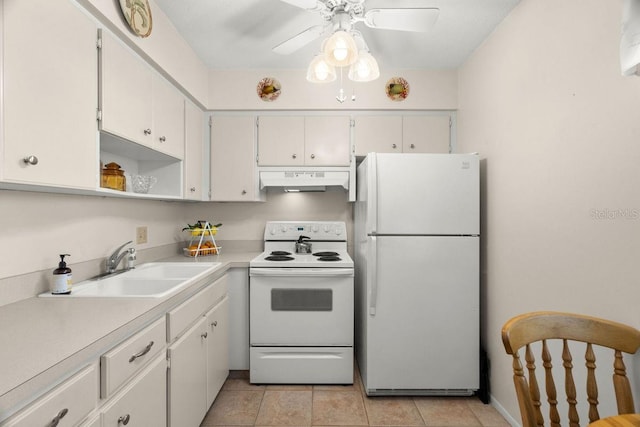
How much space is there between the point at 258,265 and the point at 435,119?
1.92 meters

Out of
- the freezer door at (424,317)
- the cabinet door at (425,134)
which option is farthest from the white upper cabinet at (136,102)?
the cabinet door at (425,134)

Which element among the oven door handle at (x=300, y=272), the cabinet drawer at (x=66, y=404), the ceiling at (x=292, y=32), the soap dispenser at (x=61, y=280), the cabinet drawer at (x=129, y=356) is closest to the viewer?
the cabinet drawer at (x=66, y=404)

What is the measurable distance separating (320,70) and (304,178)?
3.78 feet

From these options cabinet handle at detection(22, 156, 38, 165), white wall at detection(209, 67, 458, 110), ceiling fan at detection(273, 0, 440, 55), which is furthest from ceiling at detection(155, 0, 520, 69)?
cabinet handle at detection(22, 156, 38, 165)

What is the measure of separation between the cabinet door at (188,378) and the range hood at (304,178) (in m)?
1.28

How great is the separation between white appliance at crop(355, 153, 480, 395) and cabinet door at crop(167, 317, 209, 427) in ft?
3.47

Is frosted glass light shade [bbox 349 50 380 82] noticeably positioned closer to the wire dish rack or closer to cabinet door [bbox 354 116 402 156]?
cabinet door [bbox 354 116 402 156]

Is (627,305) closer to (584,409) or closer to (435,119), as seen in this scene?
(584,409)

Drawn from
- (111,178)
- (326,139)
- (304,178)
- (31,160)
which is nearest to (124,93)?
(111,178)

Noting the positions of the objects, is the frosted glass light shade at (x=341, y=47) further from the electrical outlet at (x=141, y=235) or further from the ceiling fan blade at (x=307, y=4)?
the electrical outlet at (x=141, y=235)

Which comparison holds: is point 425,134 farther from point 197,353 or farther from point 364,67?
point 197,353

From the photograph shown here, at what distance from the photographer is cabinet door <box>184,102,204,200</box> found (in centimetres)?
241

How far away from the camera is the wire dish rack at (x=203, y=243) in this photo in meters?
2.68

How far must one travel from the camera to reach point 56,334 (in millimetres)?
970
